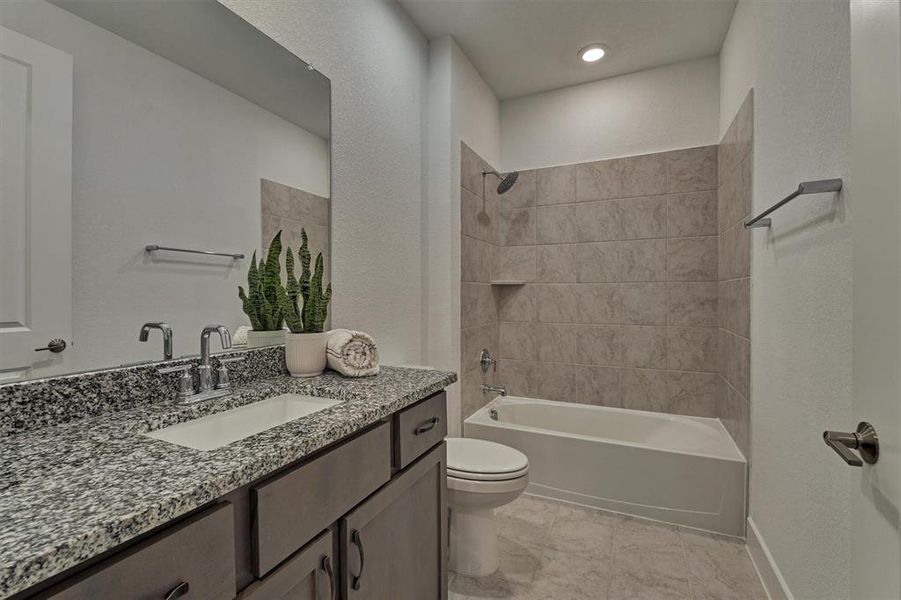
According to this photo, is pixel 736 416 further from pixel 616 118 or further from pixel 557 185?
pixel 616 118

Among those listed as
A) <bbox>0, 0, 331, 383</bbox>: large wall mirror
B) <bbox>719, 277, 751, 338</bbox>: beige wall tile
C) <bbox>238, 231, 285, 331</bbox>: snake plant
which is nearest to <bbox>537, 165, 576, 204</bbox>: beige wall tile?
<bbox>719, 277, 751, 338</bbox>: beige wall tile

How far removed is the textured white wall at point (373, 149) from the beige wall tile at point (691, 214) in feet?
5.35

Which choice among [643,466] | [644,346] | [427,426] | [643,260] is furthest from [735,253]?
[427,426]

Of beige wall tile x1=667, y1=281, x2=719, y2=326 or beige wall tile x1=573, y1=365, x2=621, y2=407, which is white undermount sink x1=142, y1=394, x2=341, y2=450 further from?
beige wall tile x1=667, y1=281, x2=719, y2=326

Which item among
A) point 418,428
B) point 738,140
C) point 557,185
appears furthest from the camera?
point 557,185

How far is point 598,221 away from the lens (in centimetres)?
291

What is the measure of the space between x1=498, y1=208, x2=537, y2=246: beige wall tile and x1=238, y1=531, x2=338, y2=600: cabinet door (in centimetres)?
256

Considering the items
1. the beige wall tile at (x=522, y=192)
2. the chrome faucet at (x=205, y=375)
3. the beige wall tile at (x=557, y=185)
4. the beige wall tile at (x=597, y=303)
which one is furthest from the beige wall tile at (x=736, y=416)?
the chrome faucet at (x=205, y=375)

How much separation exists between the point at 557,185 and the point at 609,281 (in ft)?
2.58

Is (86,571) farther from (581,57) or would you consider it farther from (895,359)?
(581,57)

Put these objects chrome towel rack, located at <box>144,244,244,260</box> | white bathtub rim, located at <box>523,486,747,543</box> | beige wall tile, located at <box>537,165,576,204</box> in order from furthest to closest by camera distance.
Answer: beige wall tile, located at <box>537,165,576,204</box> → white bathtub rim, located at <box>523,486,747,543</box> → chrome towel rack, located at <box>144,244,244,260</box>

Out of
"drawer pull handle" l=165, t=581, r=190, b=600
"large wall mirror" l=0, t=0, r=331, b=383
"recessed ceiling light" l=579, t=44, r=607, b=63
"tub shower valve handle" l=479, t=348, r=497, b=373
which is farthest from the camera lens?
"tub shower valve handle" l=479, t=348, r=497, b=373

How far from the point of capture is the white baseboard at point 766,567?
4.87 feet

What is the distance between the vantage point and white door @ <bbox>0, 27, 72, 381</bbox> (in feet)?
2.71
